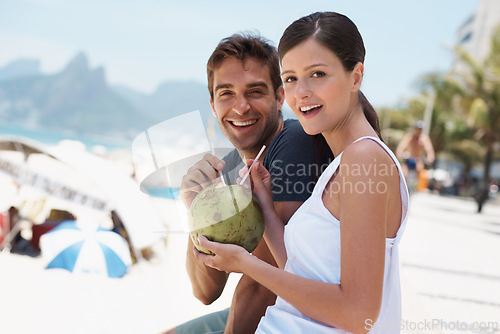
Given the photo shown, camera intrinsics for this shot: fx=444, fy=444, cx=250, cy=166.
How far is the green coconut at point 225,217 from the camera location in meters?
1.31

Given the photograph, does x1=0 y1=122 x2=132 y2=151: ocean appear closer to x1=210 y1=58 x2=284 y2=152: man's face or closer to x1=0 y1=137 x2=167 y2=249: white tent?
x1=0 y1=137 x2=167 y2=249: white tent

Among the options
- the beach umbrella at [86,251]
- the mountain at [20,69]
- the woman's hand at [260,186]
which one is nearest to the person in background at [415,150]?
the beach umbrella at [86,251]

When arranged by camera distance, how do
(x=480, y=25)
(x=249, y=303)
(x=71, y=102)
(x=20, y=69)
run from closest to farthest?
(x=249, y=303), (x=480, y=25), (x=71, y=102), (x=20, y=69)

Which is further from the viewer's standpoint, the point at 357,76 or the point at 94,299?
the point at 94,299

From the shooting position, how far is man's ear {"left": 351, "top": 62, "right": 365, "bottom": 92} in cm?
142

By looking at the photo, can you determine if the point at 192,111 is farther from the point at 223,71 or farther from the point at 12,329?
the point at 12,329

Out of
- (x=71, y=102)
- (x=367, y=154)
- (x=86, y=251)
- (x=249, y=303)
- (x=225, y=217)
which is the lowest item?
(x=71, y=102)

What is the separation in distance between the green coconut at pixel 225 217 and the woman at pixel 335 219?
0.14ft

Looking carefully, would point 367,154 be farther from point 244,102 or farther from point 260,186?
point 244,102

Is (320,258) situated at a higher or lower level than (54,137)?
higher

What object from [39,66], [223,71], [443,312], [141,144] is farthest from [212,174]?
[39,66]

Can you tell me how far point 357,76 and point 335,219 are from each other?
504 millimetres

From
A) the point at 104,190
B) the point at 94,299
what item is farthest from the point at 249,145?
the point at 104,190

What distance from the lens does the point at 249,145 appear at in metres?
2.04
